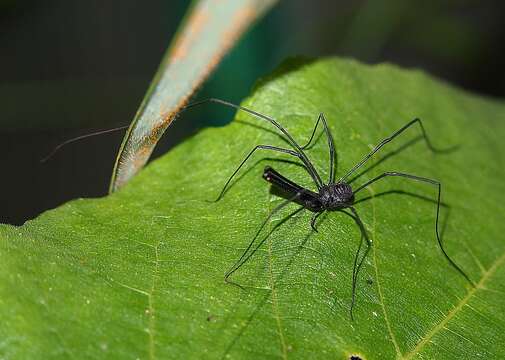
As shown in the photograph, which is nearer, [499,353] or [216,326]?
[216,326]

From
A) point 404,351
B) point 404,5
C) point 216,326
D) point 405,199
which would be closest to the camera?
point 216,326

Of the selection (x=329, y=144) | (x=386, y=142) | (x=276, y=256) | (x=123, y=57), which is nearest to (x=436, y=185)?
(x=386, y=142)

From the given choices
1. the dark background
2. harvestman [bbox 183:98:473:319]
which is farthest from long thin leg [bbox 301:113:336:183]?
the dark background

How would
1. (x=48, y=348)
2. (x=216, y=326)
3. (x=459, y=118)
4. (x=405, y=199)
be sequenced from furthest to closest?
(x=459, y=118)
(x=405, y=199)
(x=216, y=326)
(x=48, y=348)

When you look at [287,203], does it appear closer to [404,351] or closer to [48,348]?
[404,351]

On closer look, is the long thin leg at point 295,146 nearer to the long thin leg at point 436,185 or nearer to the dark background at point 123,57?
the long thin leg at point 436,185

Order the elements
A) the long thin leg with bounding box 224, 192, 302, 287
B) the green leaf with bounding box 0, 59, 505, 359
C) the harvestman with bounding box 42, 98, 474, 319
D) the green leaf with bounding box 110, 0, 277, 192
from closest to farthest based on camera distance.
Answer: the green leaf with bounding box 110, 0, 277, 192, the green leaf with bounding box 0, 59, 505, 359, the long thin leg with bounding box 224, 192, 302, 287, the harvestman with bounding box 42, 98, 474, 319

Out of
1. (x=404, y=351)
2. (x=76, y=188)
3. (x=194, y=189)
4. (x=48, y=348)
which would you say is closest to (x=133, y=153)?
(x=194, y=189)

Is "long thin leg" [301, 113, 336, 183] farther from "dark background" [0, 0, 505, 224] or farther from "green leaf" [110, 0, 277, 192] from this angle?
"dark background" [0, 0, 505, 224]
